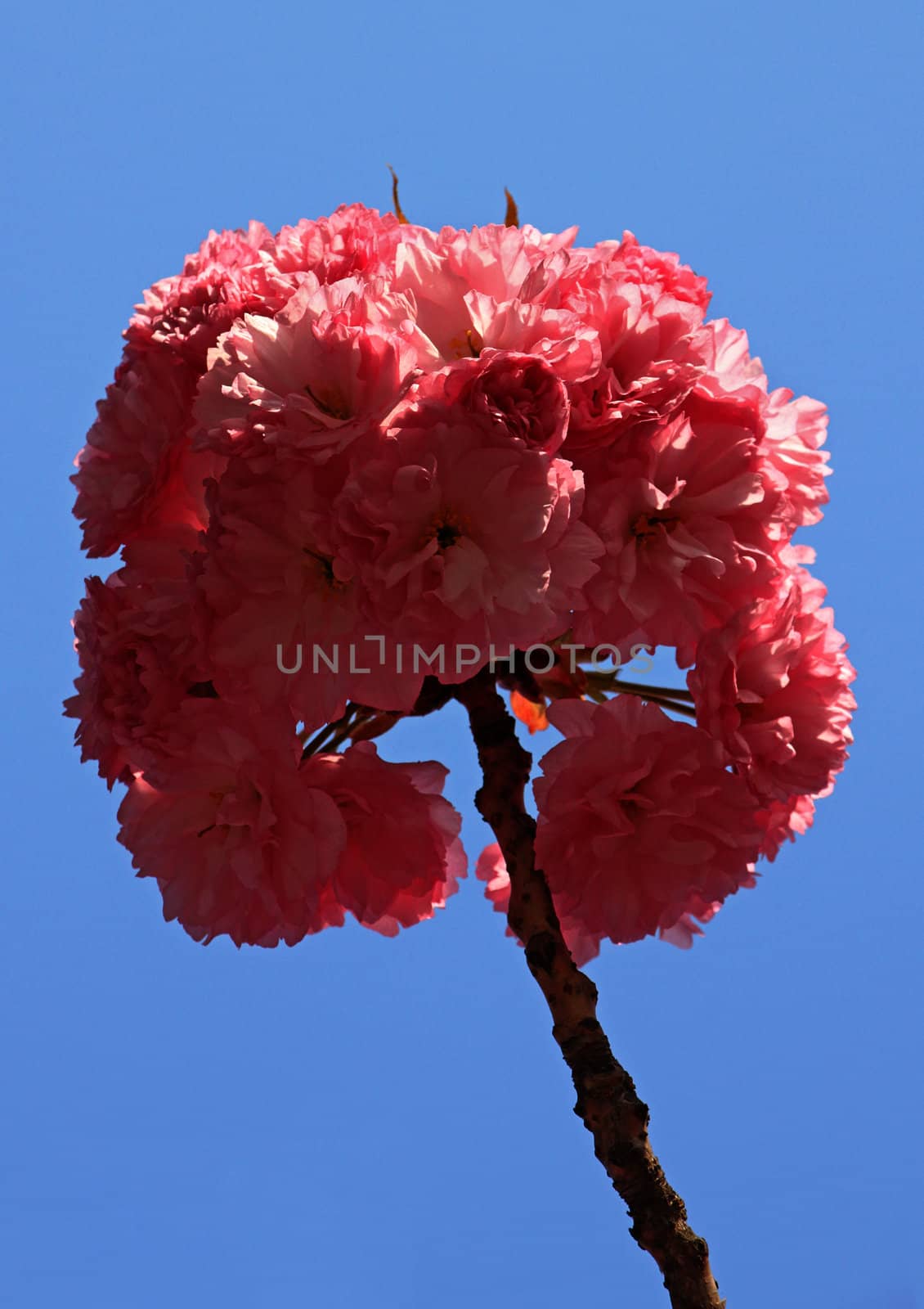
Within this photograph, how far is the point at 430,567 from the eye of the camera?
0.85 metres

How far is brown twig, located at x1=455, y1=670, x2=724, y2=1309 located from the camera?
938 mm

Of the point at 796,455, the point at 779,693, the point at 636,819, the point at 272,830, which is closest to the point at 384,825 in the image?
the point at 272,830

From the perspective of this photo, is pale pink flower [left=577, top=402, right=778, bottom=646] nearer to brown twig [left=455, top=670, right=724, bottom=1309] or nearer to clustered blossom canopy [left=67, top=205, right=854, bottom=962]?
clustered blossom canopy [left=67, top=205, right=854, bottom=962]

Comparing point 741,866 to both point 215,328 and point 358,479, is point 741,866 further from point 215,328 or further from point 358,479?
point 215,328

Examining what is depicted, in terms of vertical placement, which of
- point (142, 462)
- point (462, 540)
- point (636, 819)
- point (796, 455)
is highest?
point (142, 462)

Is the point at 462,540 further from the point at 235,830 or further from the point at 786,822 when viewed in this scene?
the point at 786,822

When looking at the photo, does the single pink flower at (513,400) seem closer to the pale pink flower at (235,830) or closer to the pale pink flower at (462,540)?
the pale pink flower at (462,540)

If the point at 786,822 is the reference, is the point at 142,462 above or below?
above

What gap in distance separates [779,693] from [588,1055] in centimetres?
29

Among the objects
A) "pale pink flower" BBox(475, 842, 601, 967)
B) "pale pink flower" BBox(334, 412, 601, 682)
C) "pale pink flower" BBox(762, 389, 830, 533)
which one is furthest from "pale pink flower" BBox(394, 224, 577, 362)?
"pale pink flower" BBox(475, 842, 601, 967)

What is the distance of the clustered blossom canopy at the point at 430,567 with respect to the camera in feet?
2.83

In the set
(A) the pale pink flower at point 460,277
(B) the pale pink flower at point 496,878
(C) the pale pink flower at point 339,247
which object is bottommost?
(B) the pale pink flower at point 496,878

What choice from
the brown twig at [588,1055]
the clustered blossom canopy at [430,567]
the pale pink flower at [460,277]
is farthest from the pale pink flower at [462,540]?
the brown twig at [588,1055]

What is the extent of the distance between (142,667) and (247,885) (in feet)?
0.56
